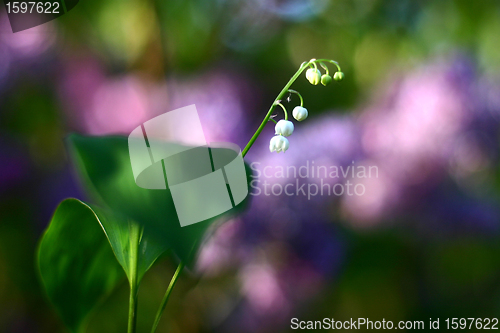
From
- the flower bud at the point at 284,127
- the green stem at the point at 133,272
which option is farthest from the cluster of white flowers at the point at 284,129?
the green stem at the point at 133,272

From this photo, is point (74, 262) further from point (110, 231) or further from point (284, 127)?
point (284, 127)

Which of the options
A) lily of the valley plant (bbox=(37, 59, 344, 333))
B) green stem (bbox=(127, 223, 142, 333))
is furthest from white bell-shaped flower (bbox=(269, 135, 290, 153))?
green stem (bbox=(127, 223, 142, 333))

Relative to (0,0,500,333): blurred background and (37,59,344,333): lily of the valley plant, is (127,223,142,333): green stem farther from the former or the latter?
(0,0,500,333): blurred background

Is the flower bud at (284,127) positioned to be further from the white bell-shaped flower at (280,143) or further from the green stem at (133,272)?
the green stem at (133,272)

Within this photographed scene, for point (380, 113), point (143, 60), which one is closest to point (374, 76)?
point (380, 113)

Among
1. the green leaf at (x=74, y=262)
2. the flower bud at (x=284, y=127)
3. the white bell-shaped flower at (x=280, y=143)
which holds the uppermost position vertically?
the flower bud at (x=284, y=127)

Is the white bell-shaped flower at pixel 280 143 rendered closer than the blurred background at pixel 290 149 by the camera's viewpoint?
Yes

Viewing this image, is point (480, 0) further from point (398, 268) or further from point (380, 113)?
point (398, 268)
